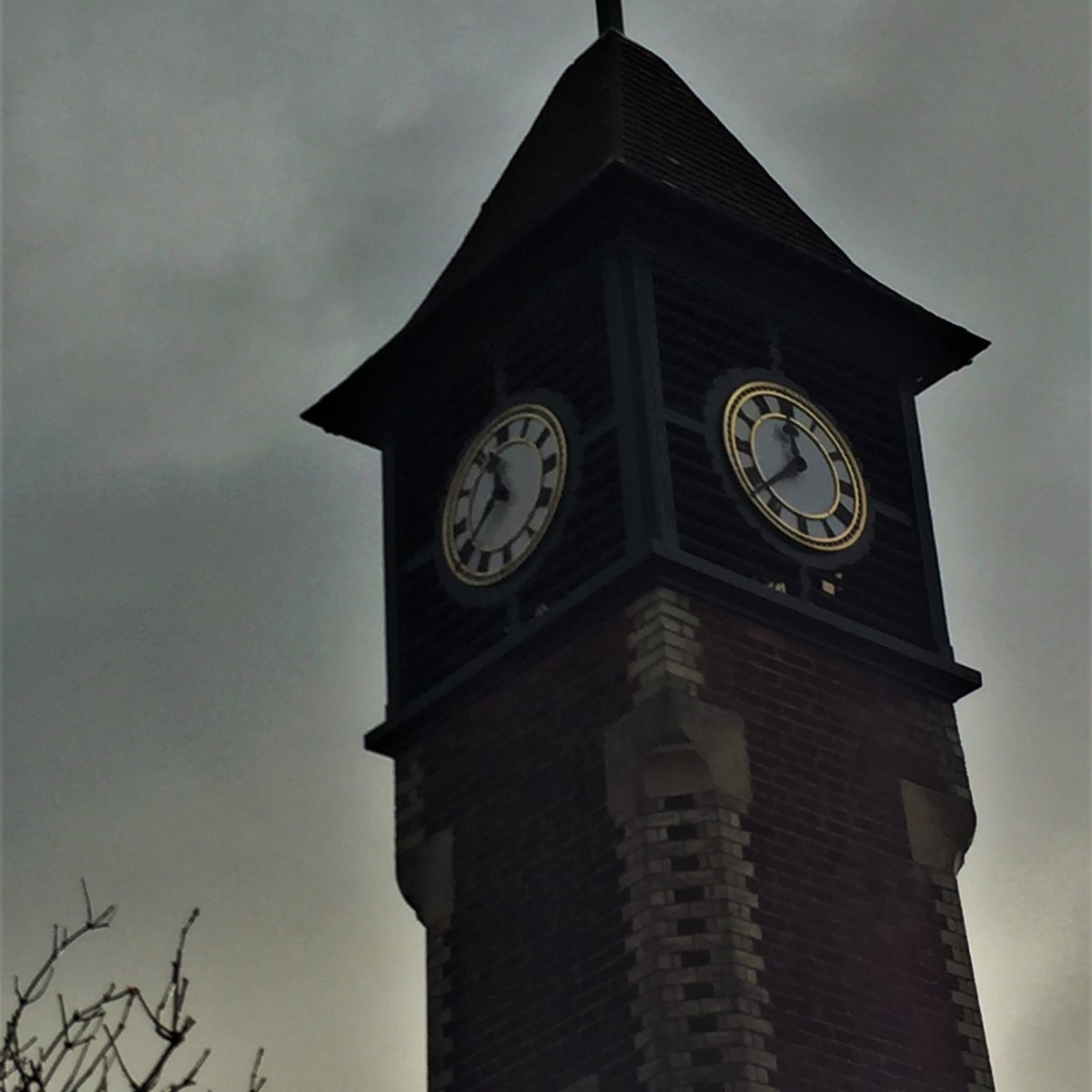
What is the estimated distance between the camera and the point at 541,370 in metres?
22.2

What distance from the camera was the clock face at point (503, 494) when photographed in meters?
21.5

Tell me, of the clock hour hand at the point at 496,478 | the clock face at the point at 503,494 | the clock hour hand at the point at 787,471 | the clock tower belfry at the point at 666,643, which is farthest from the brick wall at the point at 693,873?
the clock hour hand at the point at 496,478

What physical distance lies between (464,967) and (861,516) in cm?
498

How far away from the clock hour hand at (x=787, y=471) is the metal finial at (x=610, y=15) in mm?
5682

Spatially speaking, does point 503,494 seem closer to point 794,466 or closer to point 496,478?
point 496,478

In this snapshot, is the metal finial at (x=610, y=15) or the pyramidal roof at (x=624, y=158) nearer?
the pyramidal roof at (x=624, y=158)

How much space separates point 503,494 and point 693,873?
4274 millimetres

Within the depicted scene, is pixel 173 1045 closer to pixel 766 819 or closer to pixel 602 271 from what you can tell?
pixel 766 819

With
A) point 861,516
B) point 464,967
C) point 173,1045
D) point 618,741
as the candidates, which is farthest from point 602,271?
point 173,1045

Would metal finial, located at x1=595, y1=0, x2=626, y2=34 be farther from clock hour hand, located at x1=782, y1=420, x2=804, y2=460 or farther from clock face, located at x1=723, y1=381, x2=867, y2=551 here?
clock hour hand, located at x1=782, y1=420, x2=804, y2=460

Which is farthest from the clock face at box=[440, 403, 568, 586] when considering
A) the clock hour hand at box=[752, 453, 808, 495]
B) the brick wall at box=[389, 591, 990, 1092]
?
A: the clock hour hand at box=[752, 453, 808, 495]

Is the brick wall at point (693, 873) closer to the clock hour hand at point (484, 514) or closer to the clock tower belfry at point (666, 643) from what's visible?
the clock tower belfry at point (666, 643)

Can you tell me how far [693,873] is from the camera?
1908 cm

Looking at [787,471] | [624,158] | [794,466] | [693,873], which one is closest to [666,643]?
[693,873]
